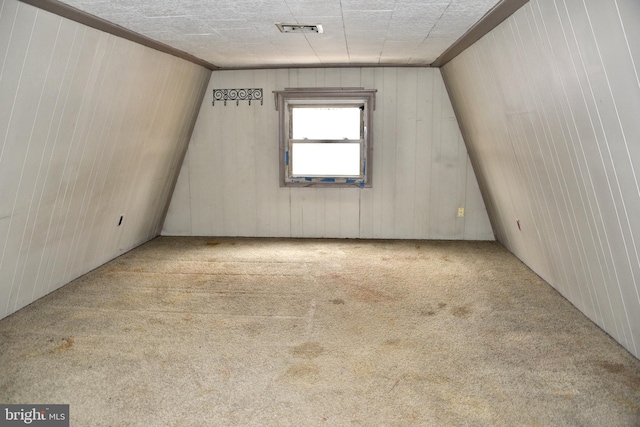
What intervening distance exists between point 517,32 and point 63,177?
3.14 meters

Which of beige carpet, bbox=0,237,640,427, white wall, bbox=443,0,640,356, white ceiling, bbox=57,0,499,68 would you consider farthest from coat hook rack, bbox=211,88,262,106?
white wall, bbox=443,0,640,356

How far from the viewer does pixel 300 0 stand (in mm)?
2711

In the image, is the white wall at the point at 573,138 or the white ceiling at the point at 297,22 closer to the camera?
the white wall at the point at 573,138

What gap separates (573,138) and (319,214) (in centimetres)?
341

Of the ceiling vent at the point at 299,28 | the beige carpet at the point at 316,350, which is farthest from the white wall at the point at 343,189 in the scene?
the ceiling vent at the point at 299,28

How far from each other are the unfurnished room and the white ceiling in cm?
3

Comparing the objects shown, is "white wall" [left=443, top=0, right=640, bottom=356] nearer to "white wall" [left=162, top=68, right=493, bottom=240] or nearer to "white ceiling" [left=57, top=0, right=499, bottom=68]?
"white ceiling" [left=57, top=0, right=499, bottom=68]

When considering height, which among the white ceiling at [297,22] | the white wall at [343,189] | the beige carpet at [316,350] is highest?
the white ceiling at [297,22]

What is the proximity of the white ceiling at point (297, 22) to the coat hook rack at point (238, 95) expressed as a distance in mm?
811

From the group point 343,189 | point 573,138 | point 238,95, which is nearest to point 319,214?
point 343,189

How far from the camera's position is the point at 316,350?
9.55 feet

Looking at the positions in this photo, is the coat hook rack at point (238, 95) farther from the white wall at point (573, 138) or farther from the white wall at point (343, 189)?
the white wall at point (573, 138)

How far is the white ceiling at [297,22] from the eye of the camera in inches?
110

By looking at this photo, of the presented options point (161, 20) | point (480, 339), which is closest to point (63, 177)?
point (161, 20)
